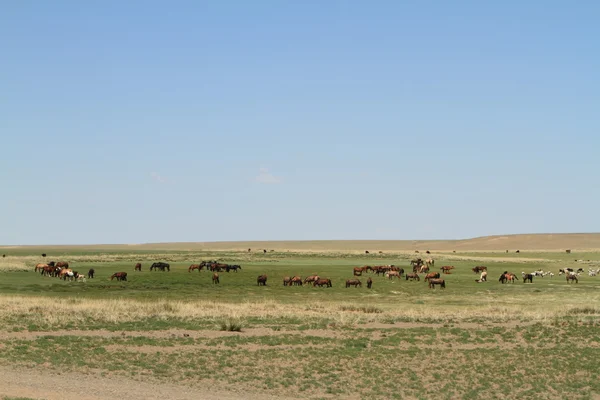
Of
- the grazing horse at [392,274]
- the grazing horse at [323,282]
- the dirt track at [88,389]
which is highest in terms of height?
the grazing horse at [392,274]

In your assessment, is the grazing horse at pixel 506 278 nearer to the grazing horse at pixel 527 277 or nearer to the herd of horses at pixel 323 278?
the herd of horses at pixel 323 278

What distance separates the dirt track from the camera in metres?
17.7

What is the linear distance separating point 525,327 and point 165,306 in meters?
18.0

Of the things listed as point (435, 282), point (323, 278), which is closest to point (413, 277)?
point (435, 282)

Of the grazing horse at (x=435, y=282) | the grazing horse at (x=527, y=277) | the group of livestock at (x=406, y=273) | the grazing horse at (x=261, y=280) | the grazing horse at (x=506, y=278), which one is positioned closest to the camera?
the grazing horse at (x=435, y=282)

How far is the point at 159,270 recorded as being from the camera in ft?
224

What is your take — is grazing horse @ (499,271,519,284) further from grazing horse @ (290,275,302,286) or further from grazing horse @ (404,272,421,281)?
grazing horse @ (290,275,302,286)

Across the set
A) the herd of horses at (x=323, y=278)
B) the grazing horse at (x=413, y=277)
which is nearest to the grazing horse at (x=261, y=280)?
the herd of horses at (x=323, y=278)

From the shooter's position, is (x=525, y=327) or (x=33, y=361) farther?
A: (x=525, y=327)

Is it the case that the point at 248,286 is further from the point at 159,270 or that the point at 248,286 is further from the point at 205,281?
the point at 159,270

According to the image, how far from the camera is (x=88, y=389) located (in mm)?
18531

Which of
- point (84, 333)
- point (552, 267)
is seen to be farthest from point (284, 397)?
point (552, 267)

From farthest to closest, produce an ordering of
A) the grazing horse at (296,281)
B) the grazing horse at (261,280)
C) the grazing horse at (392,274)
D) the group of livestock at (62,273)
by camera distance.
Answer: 1. the grazing horse at (392,274)
2. the group of livestock at (62,273)
3. the grazing horse at (261,280)
4. the grazing horse at (296,281)

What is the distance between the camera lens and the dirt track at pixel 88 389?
17.7 meters
